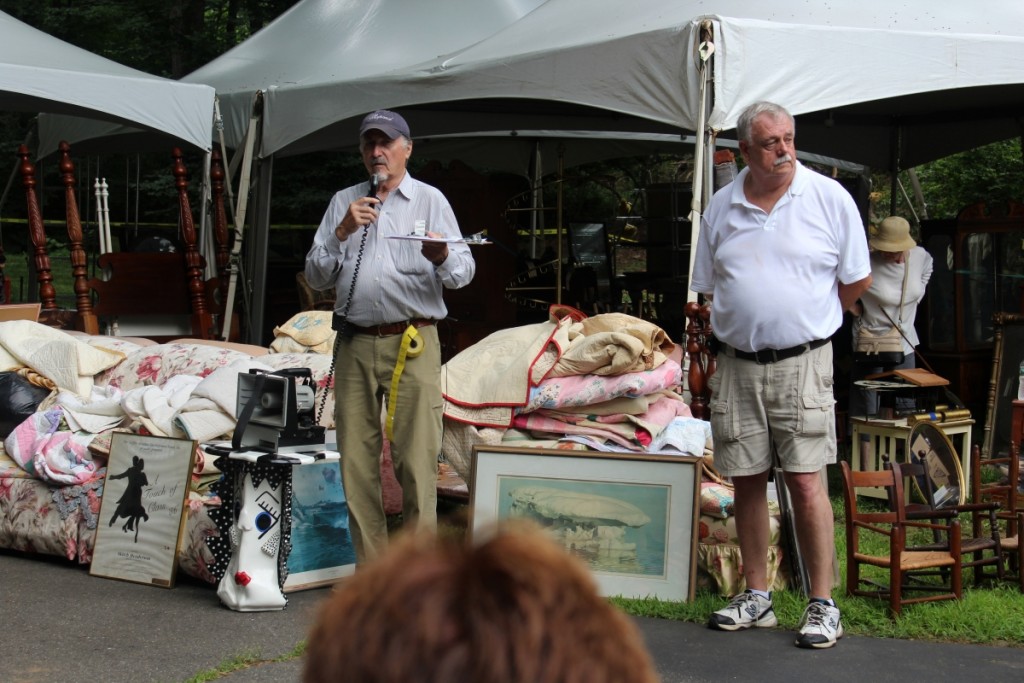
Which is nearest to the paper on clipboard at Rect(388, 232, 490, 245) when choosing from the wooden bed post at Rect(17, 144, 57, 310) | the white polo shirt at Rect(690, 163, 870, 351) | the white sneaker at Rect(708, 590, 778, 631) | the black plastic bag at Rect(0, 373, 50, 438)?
the white polo shirt at Rect(690, 163, 870, 351)

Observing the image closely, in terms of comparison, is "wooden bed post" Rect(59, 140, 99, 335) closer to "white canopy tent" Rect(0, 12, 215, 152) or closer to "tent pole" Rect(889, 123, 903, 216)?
"white canopy tent" Rect(0, 12, 215, 152)

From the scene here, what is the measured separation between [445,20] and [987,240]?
4924mm

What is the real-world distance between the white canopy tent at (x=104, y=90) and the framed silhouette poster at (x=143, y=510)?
12.0 ft

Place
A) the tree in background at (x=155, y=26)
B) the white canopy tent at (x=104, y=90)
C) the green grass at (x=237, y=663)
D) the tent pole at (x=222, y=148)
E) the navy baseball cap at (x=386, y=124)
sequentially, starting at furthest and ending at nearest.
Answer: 1. the tree in background at (x=155, y=26)
2. the tent pole at (x=222, y=148)
3. the white canopy tent at (x=104, y=90)
4. the navy baseball cap at (x=386, y=124)
5. the green grass at (x=237, y=663)

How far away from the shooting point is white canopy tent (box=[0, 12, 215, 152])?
27.1ft

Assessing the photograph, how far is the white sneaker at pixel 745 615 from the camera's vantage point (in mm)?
4457

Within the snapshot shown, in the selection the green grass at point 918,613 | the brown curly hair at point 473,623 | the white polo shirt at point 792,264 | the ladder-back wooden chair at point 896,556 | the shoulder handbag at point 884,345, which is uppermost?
the white polo shirt at point 792,264

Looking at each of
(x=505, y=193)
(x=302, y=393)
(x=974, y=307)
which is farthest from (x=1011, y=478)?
(x=505, y=193)

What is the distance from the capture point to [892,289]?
7.65 meters

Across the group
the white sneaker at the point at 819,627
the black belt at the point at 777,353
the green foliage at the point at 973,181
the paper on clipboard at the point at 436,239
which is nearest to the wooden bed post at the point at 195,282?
the paper on clipboard at the point at 436,239

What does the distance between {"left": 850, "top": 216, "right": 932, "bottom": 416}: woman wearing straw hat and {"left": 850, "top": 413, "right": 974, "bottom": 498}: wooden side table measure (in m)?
0.59

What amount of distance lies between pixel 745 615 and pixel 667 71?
2804 mm

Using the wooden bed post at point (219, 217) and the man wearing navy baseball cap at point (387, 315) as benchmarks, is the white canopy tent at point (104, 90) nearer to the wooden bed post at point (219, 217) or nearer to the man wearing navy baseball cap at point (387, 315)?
the wooden bed post at point (219, 217)

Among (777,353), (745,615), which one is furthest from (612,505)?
(777,353)
